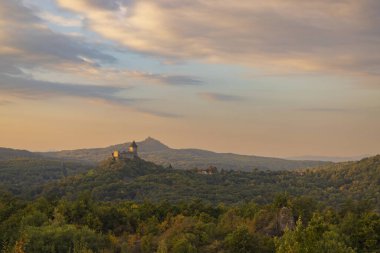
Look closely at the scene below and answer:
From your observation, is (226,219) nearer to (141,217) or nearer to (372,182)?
(141,217)

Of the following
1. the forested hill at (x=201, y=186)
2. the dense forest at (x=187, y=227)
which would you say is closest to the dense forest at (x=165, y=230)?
the dense forest at (x=187, y=227)

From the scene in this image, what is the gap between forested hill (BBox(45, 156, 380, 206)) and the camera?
144m

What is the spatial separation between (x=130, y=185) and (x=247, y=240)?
110195mm

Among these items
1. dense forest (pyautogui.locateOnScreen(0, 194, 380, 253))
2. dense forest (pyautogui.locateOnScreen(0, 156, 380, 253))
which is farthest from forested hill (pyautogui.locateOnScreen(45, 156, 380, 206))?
dense forest (pyautogui.locateOnScreen(0, 194, 380, 253))

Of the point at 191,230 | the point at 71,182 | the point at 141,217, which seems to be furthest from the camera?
the point at 71,182

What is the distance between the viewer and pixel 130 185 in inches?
6058

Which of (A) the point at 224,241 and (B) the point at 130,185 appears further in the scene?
(B) the point at 130,185

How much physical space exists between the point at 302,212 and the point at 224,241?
16591 millimetres

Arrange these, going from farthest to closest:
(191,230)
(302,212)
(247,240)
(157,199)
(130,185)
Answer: (130,185), (157,199), (302,212), (191,230), (247,240)

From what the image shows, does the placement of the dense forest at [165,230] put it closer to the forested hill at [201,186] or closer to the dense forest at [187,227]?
the dense forest at [187,227]

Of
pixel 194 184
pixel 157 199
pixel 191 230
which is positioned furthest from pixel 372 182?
pixel 191 230

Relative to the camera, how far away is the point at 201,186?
525 feet

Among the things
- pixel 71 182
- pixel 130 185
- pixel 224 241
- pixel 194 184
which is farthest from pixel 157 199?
pixel 224 241

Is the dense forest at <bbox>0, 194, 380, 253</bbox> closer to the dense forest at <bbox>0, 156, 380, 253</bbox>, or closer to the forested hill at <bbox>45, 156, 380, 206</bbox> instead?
the dense forest at <bbox>0, 156, 380, 253</bbox>
